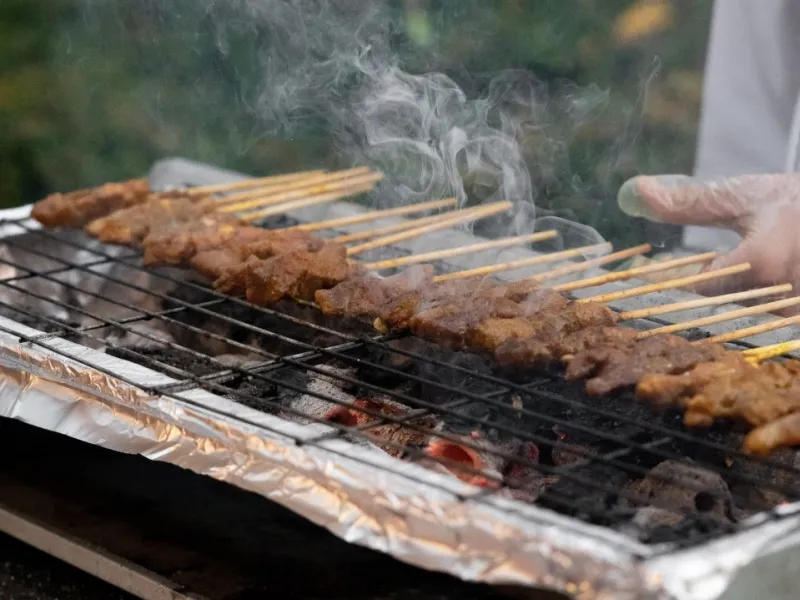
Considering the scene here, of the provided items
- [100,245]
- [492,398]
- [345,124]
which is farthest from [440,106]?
[492,398]

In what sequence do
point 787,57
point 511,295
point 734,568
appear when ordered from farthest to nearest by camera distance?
1. point 787,57
2. point 511,295
3. point 734,568

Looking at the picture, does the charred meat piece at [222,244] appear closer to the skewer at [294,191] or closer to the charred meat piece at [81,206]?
the skewer at [294,191]

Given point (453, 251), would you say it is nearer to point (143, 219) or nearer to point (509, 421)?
point (509, 421)

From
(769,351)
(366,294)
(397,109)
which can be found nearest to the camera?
(769,351)

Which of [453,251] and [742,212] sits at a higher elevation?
[742,212]

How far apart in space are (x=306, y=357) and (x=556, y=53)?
5288 millimetres

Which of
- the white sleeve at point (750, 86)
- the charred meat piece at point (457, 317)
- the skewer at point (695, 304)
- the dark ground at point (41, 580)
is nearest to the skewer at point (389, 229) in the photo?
the charred meat piece at point (457, 317)

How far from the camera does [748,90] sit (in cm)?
644

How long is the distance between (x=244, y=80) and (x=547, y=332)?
22.4 ft

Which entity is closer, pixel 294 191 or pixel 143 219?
pixel 143 219

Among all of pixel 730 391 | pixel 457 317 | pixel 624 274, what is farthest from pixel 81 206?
pixel 730 391

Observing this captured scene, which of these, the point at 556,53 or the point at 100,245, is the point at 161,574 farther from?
the point at 556,53

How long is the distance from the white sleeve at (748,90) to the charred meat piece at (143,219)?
273 centimetres

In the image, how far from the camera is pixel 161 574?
365cm
